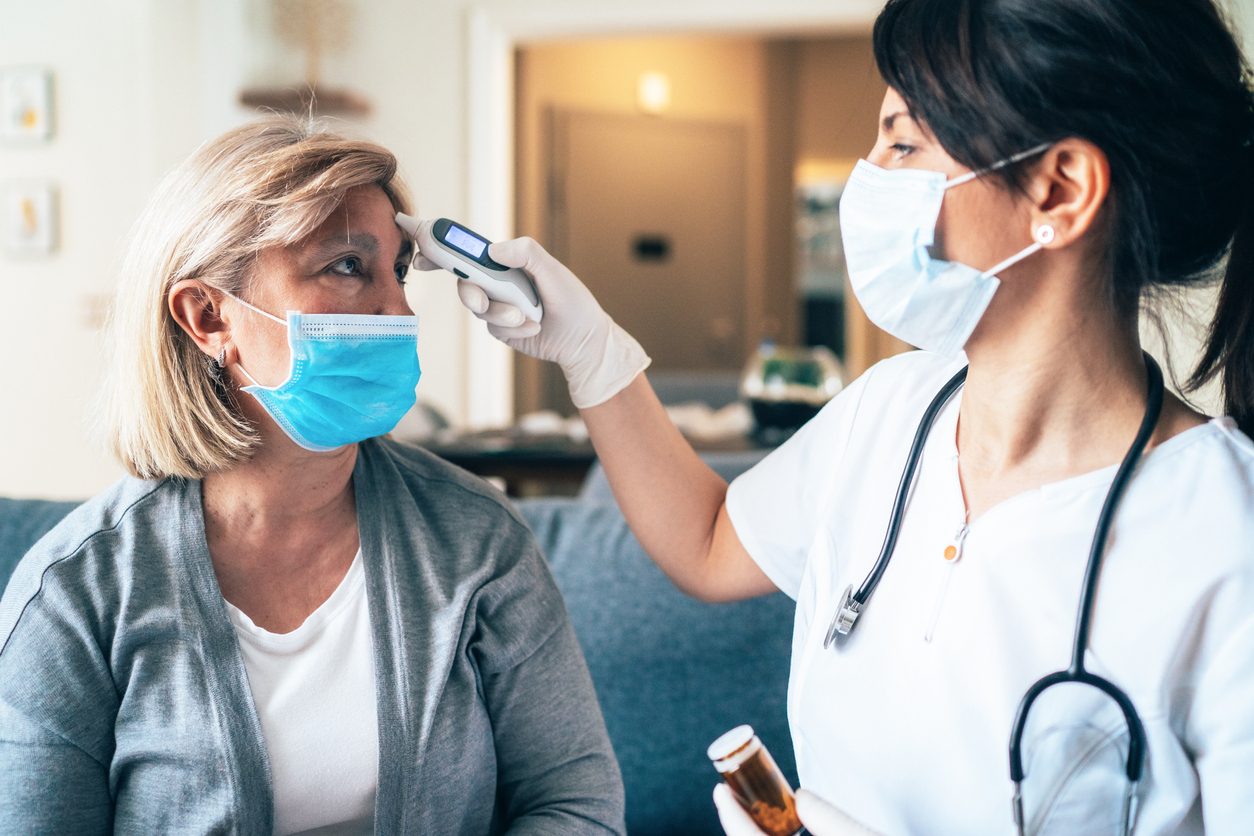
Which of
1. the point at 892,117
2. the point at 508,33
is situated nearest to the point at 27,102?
the point at 508,33

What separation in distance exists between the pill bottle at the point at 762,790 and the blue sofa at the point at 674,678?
50cm

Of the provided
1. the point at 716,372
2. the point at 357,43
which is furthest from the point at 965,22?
the point at 716,372

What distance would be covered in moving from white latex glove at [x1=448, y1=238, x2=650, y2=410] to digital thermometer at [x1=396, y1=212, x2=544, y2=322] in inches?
0.8

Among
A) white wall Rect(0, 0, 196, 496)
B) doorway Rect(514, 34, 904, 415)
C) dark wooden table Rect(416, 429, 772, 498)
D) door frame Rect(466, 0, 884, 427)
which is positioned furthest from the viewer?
doorway Rect(514, 34, 904, 415)

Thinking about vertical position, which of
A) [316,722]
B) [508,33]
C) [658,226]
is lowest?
[316,722]

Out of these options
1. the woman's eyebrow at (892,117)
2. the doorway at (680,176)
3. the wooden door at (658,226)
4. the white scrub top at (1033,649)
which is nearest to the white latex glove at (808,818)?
the white scrub top at (1033,649)

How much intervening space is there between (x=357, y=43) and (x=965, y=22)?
418 cm

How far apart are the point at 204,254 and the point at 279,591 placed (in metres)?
0.38

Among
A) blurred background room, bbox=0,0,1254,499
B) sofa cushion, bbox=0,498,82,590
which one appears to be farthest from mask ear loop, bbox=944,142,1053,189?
blurred background room, bbox=0,0,1254,499

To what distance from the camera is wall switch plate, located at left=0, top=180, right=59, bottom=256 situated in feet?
13.4

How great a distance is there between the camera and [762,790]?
0.80 meters

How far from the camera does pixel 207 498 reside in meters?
1.05

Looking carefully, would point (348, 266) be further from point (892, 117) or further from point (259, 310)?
point (892, 117)

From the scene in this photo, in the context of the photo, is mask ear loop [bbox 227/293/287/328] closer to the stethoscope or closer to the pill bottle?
the pill bottle
